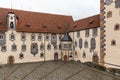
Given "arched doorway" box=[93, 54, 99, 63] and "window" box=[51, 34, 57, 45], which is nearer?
"arched doorway" box=[93, 54, 99, 63]

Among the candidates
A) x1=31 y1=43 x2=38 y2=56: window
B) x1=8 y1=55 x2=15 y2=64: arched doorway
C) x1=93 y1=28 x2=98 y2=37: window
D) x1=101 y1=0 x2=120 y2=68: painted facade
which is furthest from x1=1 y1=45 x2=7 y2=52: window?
x1=101 y1=0 x2=120 y2=68: painted facade

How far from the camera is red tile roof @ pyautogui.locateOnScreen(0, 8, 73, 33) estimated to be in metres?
37.9

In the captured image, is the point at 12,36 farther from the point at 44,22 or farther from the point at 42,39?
the point at 44,22

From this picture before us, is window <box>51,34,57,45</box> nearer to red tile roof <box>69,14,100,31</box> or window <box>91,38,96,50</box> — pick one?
red tile roof <box>69,14,100,31</box>

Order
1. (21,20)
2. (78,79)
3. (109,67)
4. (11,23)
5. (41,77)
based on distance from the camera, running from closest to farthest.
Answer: (78,79), (41,77), (109,67), (11,23), (21,20)

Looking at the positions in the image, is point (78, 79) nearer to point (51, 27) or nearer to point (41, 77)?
point (41, 77)

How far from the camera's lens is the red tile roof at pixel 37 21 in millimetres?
37906

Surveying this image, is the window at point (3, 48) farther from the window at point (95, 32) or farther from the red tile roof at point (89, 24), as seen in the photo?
the window at point (95, 32)

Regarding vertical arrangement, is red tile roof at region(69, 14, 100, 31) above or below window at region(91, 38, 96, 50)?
above

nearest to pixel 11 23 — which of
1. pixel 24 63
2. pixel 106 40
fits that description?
pixel 24 63

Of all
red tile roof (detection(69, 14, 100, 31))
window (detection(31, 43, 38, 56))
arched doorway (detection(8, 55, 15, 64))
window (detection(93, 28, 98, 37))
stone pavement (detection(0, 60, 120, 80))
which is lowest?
stone pavement (detection(0, 60, 120, 80))

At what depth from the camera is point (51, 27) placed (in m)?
41.8

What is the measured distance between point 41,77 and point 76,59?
656 inches

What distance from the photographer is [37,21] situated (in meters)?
41.2
